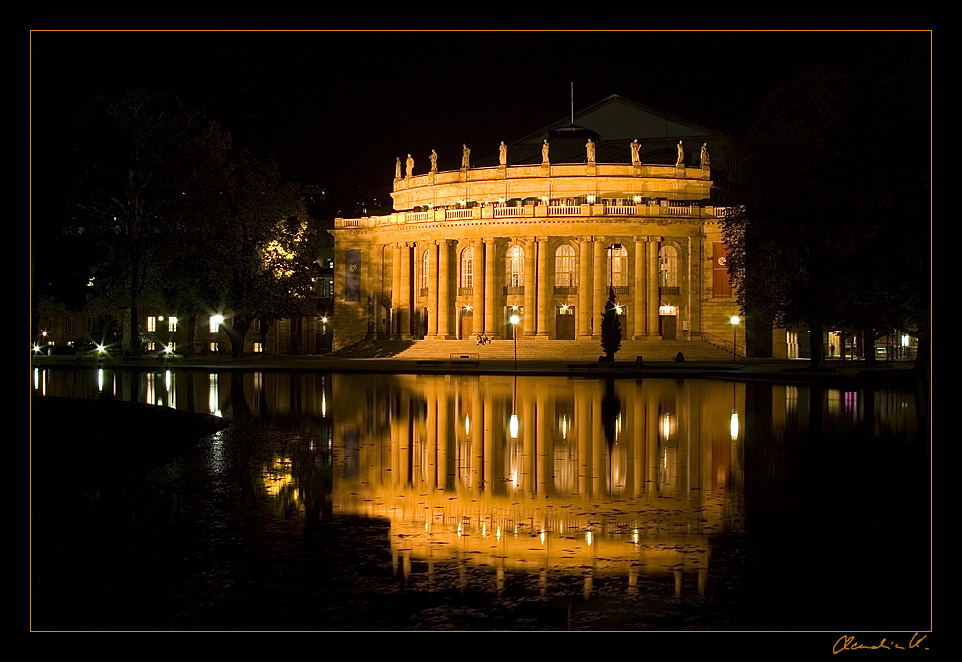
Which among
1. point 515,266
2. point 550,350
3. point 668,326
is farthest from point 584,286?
point 550,350

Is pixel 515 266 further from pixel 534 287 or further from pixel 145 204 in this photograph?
pixel 145 204

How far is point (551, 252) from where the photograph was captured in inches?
3986

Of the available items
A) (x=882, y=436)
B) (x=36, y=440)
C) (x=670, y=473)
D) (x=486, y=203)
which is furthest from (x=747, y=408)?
(x=486, y=203)

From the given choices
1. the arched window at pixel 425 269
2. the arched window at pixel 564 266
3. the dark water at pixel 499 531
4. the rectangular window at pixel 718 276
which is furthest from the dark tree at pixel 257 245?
the dark water at pixel 499 531

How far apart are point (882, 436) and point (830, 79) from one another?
33260mm

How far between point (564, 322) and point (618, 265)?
22.8ft

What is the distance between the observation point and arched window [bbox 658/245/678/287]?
102 m

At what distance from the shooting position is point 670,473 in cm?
1972

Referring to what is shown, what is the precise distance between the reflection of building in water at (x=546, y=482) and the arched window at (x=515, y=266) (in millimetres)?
67666

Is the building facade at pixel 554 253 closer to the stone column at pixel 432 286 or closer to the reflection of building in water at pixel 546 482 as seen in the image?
the stone column at pixel 432 286

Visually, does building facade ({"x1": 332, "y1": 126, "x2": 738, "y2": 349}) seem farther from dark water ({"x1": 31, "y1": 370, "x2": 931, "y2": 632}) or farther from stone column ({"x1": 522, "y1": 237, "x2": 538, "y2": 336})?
dark water ({"x1": 31, "y1": 370, "x2": 931, "y2": 632})

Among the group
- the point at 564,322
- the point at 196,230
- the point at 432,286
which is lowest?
the point at 564,322

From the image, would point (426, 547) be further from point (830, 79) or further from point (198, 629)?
point (830, 79)
